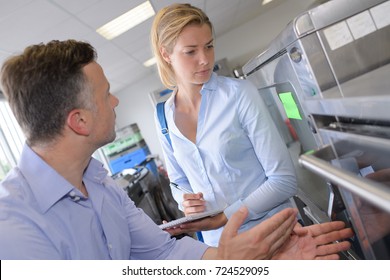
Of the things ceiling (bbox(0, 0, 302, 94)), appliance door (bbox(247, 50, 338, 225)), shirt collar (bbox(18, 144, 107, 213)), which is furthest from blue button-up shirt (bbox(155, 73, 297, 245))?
ceiling (bbox(0, 0, 302, 94))

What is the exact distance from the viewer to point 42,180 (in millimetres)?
1002

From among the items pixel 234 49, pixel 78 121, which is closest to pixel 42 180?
pixel 78 121

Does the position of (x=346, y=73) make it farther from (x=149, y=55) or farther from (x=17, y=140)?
(x=149, y=55)

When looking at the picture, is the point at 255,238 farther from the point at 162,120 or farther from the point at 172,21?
the point at 172,21

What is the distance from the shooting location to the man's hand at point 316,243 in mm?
956

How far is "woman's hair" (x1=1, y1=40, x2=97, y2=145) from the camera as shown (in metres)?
1.03

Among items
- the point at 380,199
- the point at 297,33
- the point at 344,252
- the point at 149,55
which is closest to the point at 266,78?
the point at 297,33

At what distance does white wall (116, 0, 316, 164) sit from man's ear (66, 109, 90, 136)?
7644mm

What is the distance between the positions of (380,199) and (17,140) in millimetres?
5606

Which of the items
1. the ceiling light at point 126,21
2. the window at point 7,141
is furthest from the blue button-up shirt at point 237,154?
the window at point 7,141

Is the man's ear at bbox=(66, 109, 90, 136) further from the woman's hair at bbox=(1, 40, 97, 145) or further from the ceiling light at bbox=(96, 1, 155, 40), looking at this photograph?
the ceiling light at bbox=(96, 1, 155, 40)

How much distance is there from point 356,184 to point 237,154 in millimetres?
721

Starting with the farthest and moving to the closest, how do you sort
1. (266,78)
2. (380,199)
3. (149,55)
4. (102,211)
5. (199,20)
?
(149,55)
(266,78)
(199,20)
(102,211)
(380,199)
